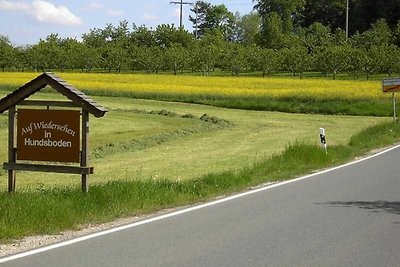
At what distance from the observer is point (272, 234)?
976cm

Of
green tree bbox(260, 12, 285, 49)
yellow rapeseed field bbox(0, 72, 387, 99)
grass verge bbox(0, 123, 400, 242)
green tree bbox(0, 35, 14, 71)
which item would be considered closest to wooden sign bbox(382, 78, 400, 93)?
yellow rapeseed field bbox(0, 72, 387, 99)

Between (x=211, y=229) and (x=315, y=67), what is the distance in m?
83.6

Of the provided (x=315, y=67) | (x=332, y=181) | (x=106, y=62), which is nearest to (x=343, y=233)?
(x=332, y=181)

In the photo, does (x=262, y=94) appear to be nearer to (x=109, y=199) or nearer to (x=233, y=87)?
(x=233, y=87)

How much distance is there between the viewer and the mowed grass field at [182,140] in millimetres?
20062

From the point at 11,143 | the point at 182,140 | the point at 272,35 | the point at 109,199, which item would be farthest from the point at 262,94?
the point at 272,35

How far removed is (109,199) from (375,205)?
4.72 m

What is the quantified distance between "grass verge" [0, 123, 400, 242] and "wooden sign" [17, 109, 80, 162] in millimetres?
651

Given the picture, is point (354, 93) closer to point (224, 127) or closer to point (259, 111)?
point (259, 111)

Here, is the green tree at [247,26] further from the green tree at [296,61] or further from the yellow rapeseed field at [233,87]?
the yellow rapeseed field at [233,87]

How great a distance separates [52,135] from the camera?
1241cm

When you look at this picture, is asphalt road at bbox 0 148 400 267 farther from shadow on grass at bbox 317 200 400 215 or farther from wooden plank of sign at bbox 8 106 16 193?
wooden plank of sign at bbox 8 106 16 193

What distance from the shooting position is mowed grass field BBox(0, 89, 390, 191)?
65.8 feet

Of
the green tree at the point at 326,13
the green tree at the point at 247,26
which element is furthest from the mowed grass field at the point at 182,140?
the green tree at the point at 247,26
